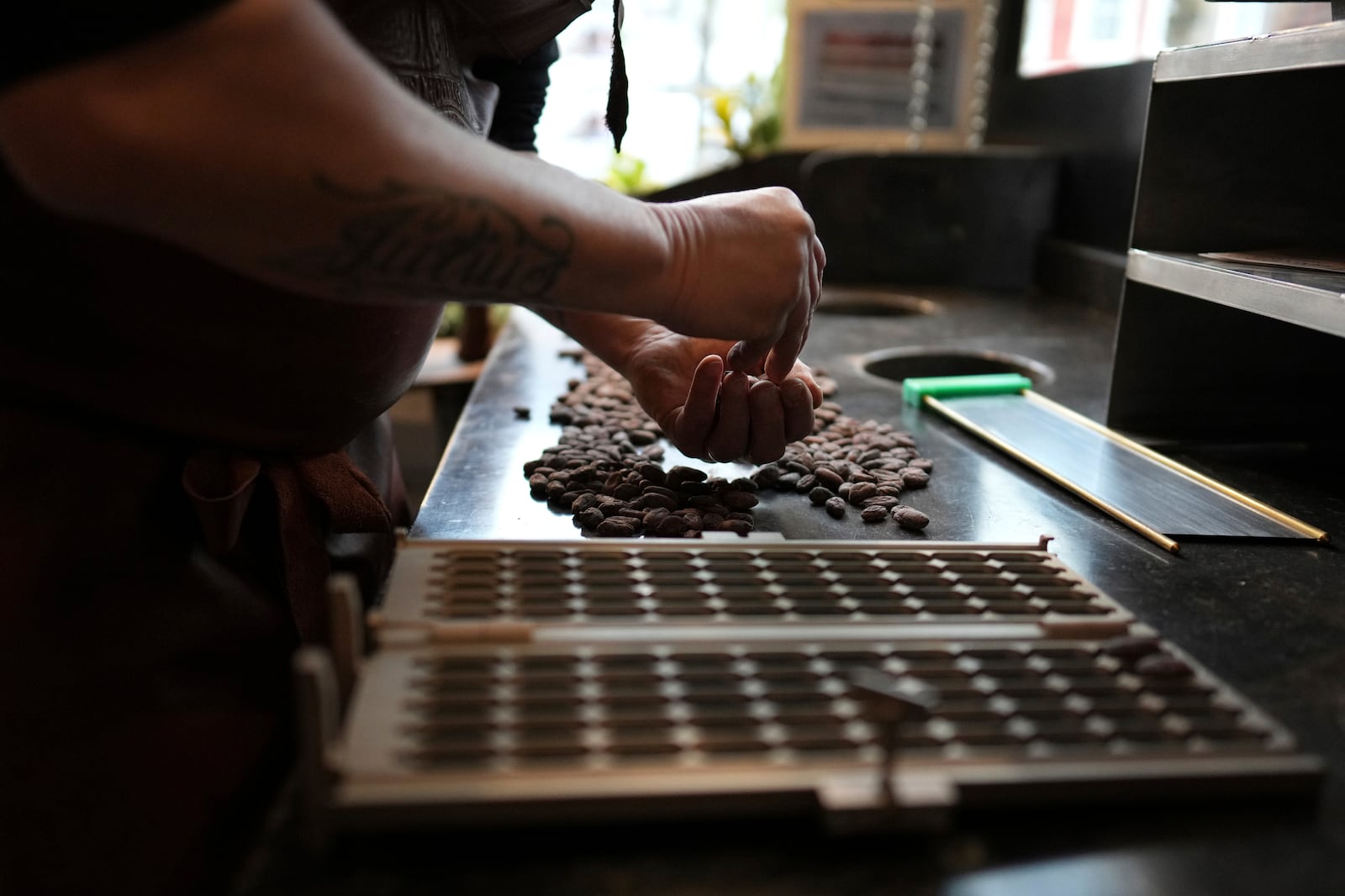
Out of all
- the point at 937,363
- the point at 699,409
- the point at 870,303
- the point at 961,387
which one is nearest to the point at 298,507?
the point at 699,409

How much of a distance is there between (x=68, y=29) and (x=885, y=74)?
3247 millimetres

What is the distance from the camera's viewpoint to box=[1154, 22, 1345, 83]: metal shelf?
965 millimetres

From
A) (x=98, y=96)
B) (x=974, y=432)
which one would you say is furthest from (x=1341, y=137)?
(x=98, y=96)

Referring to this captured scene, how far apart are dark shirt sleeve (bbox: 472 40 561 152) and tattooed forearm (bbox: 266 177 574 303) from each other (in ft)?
2.23

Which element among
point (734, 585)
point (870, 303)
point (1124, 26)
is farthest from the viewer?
point (1124, 26)

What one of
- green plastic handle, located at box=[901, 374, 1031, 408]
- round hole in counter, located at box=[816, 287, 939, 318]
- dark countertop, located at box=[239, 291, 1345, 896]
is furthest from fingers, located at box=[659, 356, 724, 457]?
round hole in counter, located at box=[816, 287, 939, 318]

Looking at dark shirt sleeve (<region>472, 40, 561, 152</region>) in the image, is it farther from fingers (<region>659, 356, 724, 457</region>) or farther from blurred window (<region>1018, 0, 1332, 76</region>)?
blurred window (<region>1018, 0, 1332, 76</region>)

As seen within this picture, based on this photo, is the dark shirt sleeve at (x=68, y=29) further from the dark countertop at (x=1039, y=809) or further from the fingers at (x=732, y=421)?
the fingers at (x=732, y=421)

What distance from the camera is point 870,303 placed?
2449 millimetres

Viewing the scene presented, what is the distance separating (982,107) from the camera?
10.8 ft

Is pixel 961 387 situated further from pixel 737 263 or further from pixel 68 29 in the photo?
pixel 68 29

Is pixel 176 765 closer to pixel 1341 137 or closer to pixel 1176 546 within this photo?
pixel 1176 546

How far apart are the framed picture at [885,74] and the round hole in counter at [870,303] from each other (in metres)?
1.07

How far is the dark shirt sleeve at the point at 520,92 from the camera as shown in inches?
51.3
